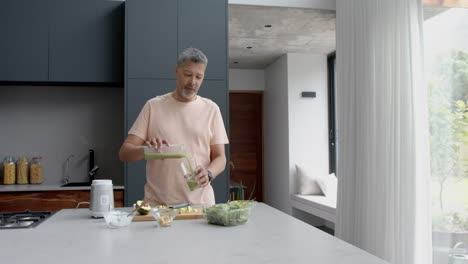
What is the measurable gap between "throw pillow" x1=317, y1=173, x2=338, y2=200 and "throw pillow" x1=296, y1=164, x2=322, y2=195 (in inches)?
4.2

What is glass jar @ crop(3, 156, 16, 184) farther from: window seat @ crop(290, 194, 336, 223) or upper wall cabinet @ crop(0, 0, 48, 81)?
window seat @ crop(290, 194, 336, 223)

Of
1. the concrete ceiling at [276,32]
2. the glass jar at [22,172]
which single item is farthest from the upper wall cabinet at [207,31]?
the glass jar at [22,172]

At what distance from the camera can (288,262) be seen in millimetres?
1182

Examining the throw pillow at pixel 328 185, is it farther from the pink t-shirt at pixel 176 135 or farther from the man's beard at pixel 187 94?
the man's beard at pixel 187 94

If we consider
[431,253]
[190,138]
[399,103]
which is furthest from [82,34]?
→ [431,253]

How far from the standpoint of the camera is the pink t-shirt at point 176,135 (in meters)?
2.23

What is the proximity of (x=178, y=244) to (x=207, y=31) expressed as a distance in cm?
283

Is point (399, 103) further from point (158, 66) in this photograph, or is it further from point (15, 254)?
point (15, 254)

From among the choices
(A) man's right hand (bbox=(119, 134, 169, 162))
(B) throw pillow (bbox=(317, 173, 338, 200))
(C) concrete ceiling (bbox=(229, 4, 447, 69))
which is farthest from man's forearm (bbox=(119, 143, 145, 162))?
(B) throw pillow (bbox=(317, 173, 338, 200))

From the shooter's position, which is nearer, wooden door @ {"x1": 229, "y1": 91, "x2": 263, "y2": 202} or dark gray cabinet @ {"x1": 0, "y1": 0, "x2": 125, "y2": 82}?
dark gray cabinet @ {"x1": 0, "y1": 0, "x2": 125, "y2": 82}

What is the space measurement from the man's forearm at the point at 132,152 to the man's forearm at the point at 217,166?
0.37 meters

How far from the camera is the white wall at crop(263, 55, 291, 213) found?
21.2ft

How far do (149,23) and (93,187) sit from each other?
2308 millimetres

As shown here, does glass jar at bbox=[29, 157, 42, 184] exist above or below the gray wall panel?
below
